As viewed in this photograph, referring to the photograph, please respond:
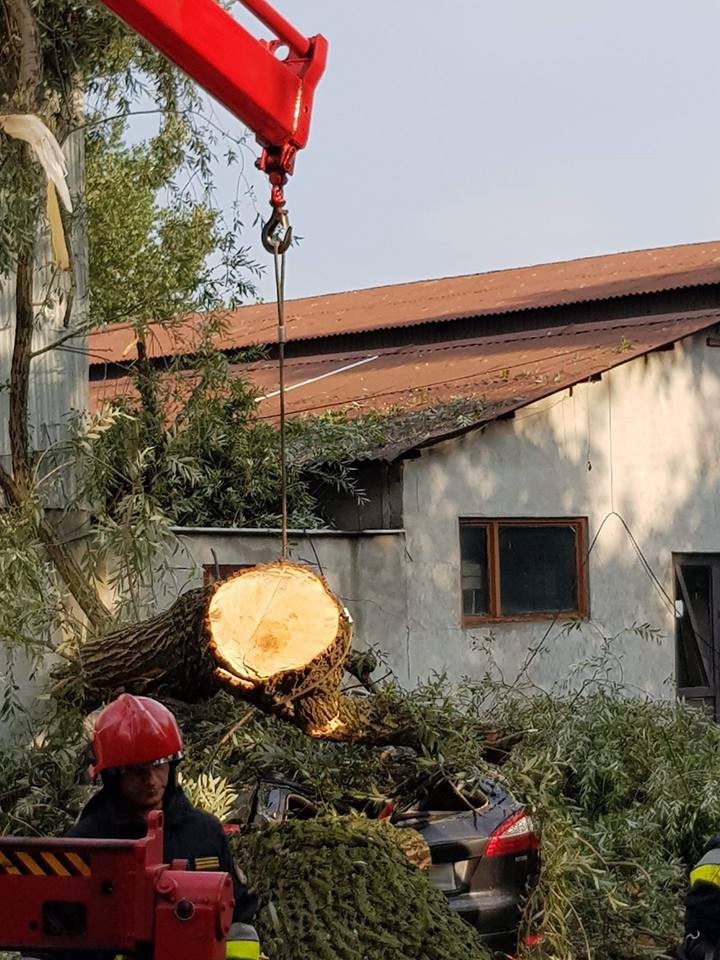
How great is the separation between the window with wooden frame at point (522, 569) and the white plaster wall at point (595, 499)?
13 centimetres

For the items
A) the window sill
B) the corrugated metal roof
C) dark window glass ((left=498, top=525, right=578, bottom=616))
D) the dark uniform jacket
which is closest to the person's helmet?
the dark uniform jacket

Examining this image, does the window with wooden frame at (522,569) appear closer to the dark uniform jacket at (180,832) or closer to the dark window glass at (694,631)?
the dark window glass at (694,631)

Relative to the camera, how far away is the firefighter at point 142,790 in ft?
15.5

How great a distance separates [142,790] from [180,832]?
19 centimetres

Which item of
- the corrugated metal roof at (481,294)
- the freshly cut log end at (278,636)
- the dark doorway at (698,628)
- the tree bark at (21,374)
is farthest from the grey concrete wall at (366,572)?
the corrugated metal roof at (481,294)

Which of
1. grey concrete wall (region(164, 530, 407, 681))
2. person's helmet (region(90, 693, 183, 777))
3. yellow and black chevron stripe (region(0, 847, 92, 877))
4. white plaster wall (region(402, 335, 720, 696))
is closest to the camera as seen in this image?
yellow and black chevron stripe (region(0, 847, 92, 877))

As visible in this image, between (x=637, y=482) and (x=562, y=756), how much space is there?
6011mm

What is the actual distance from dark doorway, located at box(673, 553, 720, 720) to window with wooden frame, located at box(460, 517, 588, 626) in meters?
1.63

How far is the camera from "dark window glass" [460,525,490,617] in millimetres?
14719

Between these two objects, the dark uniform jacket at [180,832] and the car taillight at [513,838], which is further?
the car taillight at [513,838]

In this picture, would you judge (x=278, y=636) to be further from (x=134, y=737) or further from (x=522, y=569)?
(x=522, y=569)

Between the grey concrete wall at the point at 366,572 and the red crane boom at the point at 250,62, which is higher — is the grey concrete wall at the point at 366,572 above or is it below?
below

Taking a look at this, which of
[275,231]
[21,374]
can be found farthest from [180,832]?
[21,374]

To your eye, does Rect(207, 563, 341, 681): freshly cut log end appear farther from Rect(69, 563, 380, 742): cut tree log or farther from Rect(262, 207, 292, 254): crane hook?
Rect(262, 207, 292, 254): crane hook
